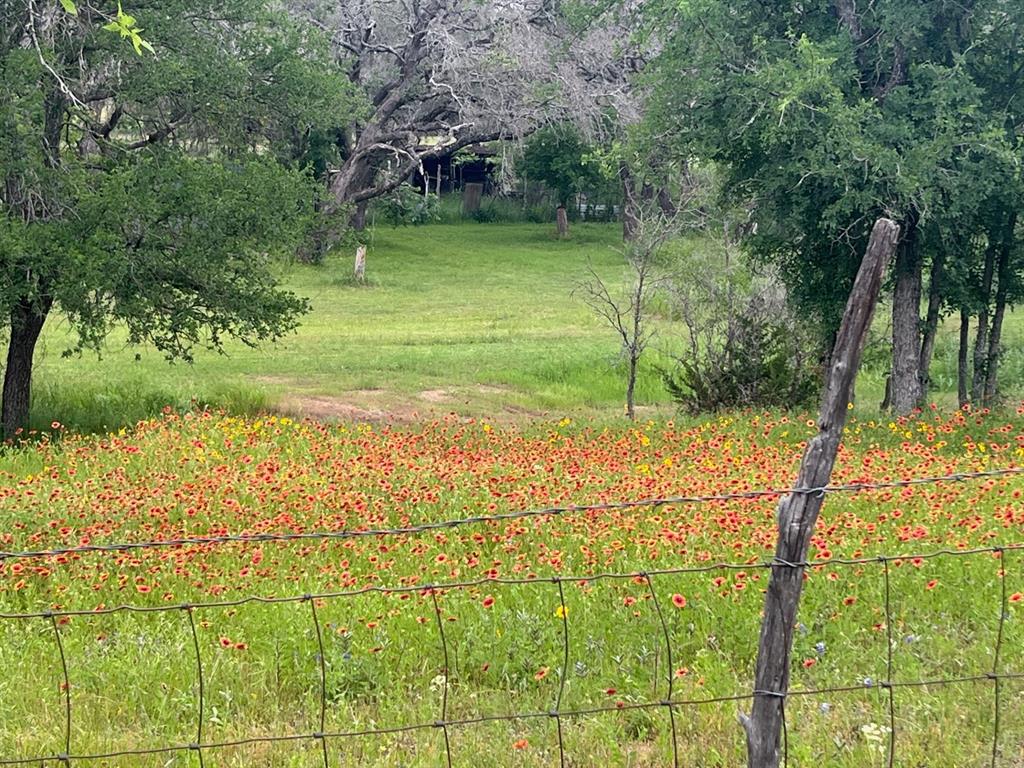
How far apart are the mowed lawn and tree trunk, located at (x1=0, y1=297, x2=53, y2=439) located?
47 cm

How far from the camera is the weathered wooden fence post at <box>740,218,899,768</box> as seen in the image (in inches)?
142

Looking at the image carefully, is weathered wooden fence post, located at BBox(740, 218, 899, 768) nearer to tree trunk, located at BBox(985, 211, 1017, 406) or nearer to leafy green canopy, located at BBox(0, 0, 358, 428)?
leafy green canopy, located at BBox(0, 0, 358, 428)

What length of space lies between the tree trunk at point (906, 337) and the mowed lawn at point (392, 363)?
5.21 m

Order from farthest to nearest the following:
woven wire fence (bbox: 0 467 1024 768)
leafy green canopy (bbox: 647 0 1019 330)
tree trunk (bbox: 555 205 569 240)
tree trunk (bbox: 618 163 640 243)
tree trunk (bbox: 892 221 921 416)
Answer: tree trunk (bbox: 555 205 569 240)
tree trunk (bbox: 618 163 640 243)
tree trunk (bbox: 892 221 921 416)
leafy green canopy (bbox: 647 0 1019 330)
woven wire fence (bbox: 0 467 1024 768)

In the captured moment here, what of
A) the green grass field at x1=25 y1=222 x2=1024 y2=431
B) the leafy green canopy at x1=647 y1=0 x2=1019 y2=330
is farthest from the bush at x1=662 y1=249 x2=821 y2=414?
the green grass field at x1=25 y1=222 x2=1024 y2=431

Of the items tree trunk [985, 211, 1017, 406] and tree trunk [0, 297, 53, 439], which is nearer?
tree trunk [0, 297, 53, 439]

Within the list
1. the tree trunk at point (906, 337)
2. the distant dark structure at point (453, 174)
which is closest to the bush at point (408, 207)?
the distant dark structure at point (453, 174)

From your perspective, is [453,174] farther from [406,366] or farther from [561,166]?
[406,366]

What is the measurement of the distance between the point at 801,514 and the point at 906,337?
1272cm

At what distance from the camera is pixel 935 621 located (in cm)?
586

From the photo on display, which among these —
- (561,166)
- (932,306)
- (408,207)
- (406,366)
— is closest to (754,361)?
(932,306)

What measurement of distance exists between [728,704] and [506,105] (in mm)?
32342

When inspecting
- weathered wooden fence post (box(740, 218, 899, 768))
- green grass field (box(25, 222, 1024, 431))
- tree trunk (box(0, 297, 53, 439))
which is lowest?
green grass field (box(25, 222, 1024, 431))

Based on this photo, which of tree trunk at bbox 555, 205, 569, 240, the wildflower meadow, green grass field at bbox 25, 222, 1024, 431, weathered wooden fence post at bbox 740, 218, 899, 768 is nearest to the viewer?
weathered wooden fence post at bbox 740, 218, 899, 768
